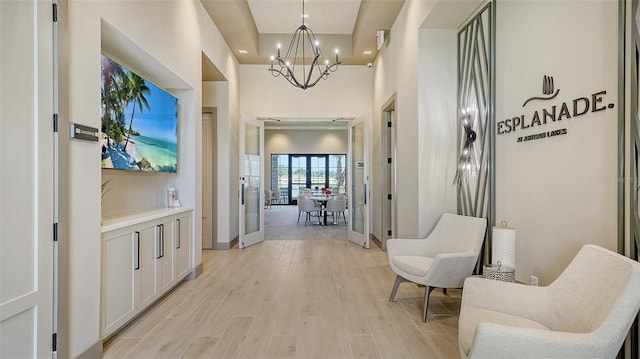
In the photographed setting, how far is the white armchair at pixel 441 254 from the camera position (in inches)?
115

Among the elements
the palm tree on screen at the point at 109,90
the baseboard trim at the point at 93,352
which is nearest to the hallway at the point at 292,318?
the baseboard trim at the point at 93,352

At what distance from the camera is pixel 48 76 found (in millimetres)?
1933

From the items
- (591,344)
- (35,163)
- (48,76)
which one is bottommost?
(591,344)

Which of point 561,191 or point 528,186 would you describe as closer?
point 561,191

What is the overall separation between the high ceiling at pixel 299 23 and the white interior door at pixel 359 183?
1424 millimetres

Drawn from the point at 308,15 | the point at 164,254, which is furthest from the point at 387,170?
the point at 164,254

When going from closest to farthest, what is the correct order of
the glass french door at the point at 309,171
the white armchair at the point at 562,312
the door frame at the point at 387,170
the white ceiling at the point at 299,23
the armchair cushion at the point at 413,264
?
the white armchair at the point at 562,312 → the armchair cushion at the point at 413,264 → the white ceiling at the point at 299,23 → the door frame at the point at 387,170 → the glass french door at the point at 309,171

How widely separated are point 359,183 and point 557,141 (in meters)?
4.44

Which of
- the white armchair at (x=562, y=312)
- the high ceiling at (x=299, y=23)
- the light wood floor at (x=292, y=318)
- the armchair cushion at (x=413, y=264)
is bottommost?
the light wood floor at (x=292, y=318)

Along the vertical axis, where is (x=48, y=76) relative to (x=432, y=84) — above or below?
below

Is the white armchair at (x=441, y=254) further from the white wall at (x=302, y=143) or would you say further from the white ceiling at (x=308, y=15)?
the white wall at (x=302, y=143)

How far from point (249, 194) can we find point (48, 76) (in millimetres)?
4494

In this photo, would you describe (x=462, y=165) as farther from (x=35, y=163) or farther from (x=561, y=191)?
(x=35, y=163)

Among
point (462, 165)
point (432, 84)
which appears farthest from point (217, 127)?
point (462, 165)
